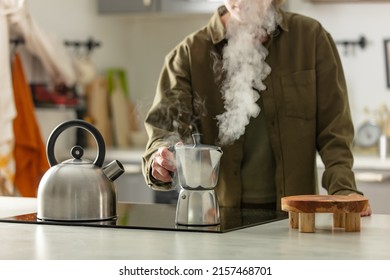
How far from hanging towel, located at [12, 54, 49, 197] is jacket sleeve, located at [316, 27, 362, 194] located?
67.1 inches

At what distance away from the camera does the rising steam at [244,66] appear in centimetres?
249

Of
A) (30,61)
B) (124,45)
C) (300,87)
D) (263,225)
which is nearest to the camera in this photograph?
(263,225)

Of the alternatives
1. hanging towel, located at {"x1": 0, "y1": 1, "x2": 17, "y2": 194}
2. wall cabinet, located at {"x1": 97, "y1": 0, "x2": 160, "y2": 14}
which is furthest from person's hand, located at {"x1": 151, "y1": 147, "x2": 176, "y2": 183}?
wall cabinet, located at {"x1": 97, "y1": 0, "x2": 160, "y2": 14}

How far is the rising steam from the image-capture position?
249 centimetres

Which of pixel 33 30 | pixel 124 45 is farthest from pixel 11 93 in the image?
pixel 124 45

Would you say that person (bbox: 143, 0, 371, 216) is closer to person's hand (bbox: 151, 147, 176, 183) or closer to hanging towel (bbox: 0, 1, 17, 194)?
person's hand (bbox: 151, 147, 176, 183)

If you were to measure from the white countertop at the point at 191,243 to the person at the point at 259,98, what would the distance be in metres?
0.59

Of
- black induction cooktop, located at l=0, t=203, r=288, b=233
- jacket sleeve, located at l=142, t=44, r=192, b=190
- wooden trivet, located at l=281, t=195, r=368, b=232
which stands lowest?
black induction cooktop, located at l=0, t=203, r=288, b=233

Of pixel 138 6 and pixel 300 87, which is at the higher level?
pixel 138 6

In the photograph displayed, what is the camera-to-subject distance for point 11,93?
11.9 ft

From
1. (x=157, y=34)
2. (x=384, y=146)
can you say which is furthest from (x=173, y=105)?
(x=157, y=34)

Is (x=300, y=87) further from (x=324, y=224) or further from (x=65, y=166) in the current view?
(x=65, y=166)

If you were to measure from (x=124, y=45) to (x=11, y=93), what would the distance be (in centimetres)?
150

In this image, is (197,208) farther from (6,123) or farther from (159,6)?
(159,6)
